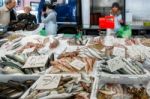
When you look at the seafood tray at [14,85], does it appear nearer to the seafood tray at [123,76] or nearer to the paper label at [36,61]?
the paper label at [36,61]

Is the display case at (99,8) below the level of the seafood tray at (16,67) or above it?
above

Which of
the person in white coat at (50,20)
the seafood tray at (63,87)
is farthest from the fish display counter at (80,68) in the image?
the person in white coat at (50,20)

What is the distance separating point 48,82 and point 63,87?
0.21 metres

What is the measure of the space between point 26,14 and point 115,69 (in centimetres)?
552

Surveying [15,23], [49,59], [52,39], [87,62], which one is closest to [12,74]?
[49,59]

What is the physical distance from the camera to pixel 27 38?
214 inches

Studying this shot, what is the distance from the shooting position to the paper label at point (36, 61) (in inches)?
147

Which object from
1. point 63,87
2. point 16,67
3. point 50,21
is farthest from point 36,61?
point 50,21

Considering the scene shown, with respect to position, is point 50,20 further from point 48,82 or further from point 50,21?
point 48,82

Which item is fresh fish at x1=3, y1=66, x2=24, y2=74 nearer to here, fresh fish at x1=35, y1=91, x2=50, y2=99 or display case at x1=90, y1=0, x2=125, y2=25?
fresh fish at x1=35, y1=91, x2=50, y2=99

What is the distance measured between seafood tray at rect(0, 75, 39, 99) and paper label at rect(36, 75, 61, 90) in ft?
0.47

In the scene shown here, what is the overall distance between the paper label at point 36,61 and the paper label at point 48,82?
41cm

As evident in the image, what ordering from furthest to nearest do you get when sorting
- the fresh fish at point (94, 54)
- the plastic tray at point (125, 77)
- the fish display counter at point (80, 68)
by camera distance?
the fresh fish at point (94, 54), the plastic tray at point (125, 77), the fish display counter at point (80, 68)

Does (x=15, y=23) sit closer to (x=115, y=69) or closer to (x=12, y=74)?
(x=12, y=74)
